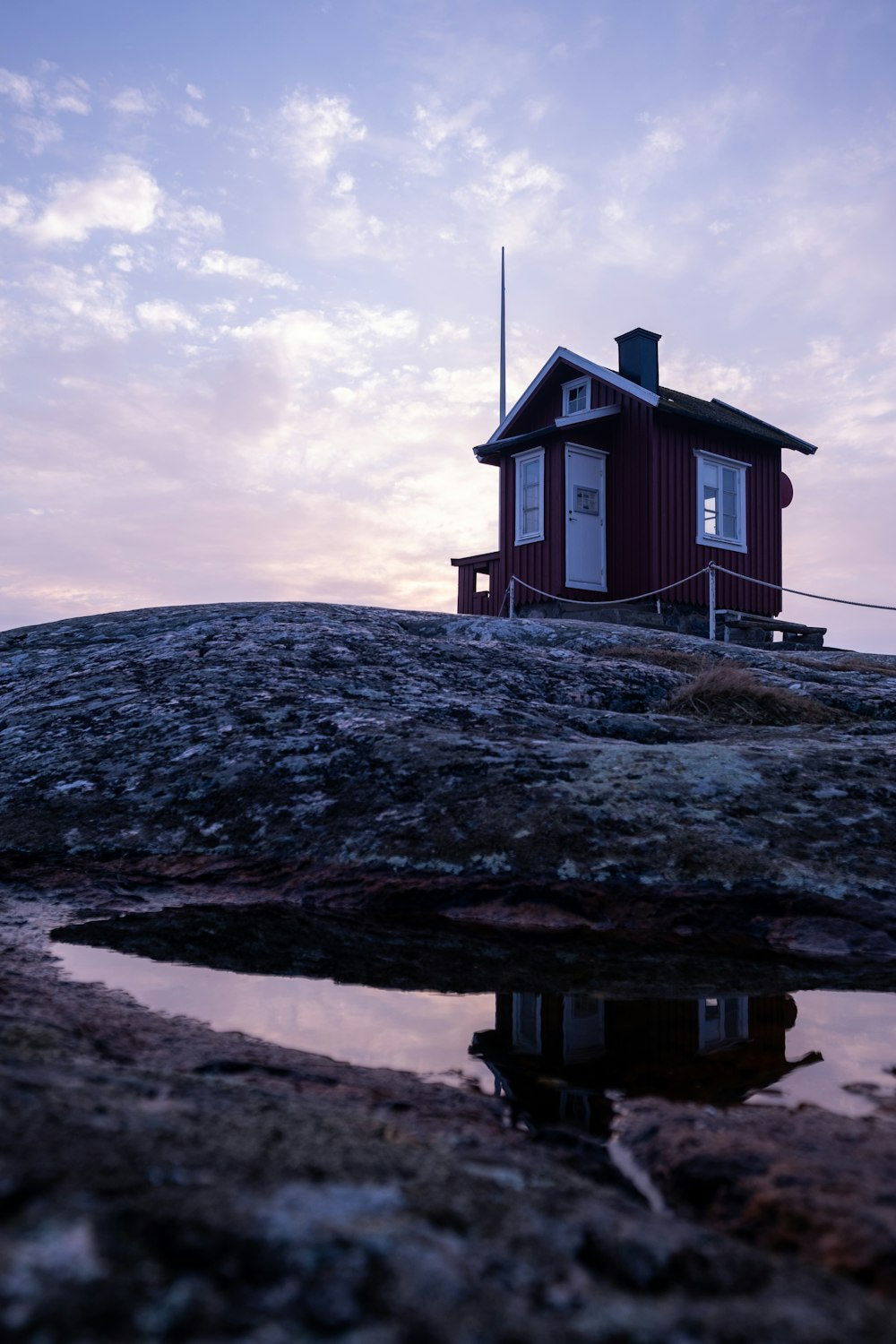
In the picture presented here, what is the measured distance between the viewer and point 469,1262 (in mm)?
784

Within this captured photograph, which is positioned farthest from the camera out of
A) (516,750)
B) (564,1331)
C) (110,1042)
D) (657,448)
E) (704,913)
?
(657,448)

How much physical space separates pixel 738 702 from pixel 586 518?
11843 mm

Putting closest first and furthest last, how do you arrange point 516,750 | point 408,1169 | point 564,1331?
point 564,1331, point 408,1169, point 516,750

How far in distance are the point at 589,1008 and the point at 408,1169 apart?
0.95 metres

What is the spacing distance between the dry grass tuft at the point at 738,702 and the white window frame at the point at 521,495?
1163cm

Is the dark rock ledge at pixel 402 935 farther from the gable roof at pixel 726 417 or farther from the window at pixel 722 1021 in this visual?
the gable roof at pixel 726 417

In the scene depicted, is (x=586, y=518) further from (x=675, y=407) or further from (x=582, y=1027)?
(x=582, y=1027)

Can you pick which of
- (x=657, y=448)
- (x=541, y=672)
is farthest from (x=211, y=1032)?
(x=657, y=448)

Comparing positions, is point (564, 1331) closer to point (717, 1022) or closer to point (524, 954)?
point (717, 1022)

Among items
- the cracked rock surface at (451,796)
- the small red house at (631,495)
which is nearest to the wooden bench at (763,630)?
the small red house at (631,495)

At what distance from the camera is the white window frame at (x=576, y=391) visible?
16.5m

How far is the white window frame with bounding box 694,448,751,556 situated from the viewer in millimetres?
15953

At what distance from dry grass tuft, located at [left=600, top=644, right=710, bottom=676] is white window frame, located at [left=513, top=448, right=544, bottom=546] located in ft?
33.2

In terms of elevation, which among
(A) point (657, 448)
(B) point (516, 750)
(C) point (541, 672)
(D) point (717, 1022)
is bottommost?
(D) point (717, 1022)
